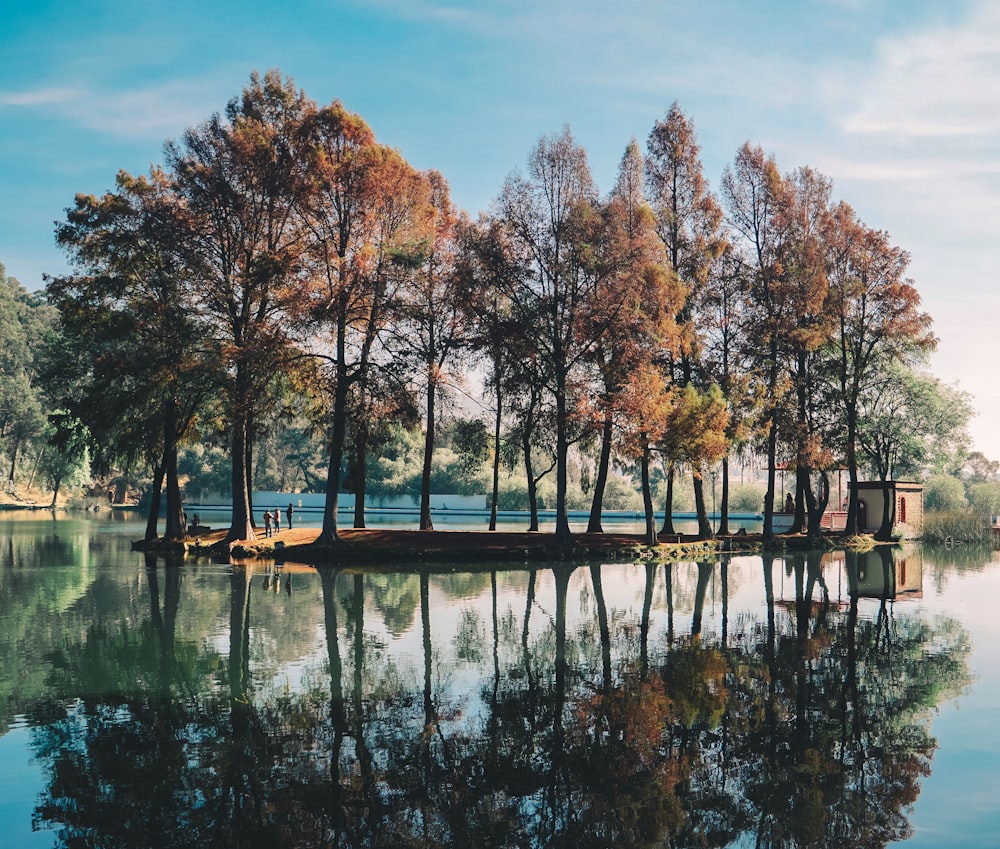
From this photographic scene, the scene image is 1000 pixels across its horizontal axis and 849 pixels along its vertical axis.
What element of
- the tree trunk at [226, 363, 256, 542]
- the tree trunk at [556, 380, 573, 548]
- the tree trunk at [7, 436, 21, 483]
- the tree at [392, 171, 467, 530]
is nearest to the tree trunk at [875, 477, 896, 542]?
the tree trunk at [556, 380, 573, 548]

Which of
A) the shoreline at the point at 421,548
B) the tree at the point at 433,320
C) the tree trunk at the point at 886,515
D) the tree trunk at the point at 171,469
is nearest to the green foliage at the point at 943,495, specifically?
the tree trunk at the point at 886,515

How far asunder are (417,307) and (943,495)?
6527 cm

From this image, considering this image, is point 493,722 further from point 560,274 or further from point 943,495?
point 943,495

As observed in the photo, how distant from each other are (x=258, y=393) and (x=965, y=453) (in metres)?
61.5

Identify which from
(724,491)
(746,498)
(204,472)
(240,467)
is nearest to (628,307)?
(724,491)

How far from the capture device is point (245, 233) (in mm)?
42094

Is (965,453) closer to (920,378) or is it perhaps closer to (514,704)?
(920,378)

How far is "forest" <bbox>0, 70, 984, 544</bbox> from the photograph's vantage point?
40844 millimetres

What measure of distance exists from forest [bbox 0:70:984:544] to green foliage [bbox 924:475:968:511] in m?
43.0

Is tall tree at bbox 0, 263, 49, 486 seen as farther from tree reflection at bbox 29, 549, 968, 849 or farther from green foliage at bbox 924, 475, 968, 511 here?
green foliage at bbox 924, 475, 968, 511

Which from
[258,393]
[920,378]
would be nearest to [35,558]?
[258,393]

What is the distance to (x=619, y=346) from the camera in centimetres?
4116

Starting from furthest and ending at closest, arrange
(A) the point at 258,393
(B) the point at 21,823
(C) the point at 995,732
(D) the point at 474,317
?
(D) the point at 474,317 → (A) the point at 258,393 → (C) the point at 995,732 → (B) the point at 21,823

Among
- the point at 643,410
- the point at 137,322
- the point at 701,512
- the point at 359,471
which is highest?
the point at 137,322
